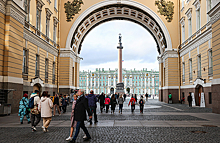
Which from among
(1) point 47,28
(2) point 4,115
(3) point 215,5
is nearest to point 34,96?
Answer: (2) point 4,115

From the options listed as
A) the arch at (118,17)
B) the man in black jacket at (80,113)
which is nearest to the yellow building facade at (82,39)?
the arch at (118,17)

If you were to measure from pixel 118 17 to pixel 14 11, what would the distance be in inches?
1059

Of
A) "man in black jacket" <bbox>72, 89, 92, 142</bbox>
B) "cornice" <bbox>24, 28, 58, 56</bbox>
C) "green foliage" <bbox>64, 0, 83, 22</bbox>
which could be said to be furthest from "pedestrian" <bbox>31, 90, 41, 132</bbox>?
"green foliage" <bbox>64, 0, 83, 22</bbox>

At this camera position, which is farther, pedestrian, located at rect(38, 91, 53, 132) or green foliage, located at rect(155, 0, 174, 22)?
green foliage, located at rect(155, 0, 174, 22)

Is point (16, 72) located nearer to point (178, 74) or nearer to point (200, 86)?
point (200, 86)

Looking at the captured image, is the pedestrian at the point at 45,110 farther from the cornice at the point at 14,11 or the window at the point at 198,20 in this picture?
the window at the point at 198,20

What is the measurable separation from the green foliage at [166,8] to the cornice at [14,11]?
23856mm

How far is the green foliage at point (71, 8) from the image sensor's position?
122 feet

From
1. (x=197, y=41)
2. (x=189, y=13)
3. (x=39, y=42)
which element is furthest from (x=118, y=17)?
(x=39, y=42)

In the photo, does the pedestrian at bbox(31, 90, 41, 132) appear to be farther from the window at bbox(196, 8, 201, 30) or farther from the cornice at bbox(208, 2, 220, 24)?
the window at bbox(196, 8, 201, 30)

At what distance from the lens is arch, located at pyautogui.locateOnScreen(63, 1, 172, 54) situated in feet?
121

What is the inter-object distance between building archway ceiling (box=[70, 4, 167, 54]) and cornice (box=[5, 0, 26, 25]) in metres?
18.1

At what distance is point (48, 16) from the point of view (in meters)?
31.1

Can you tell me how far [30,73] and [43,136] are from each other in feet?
52.0
